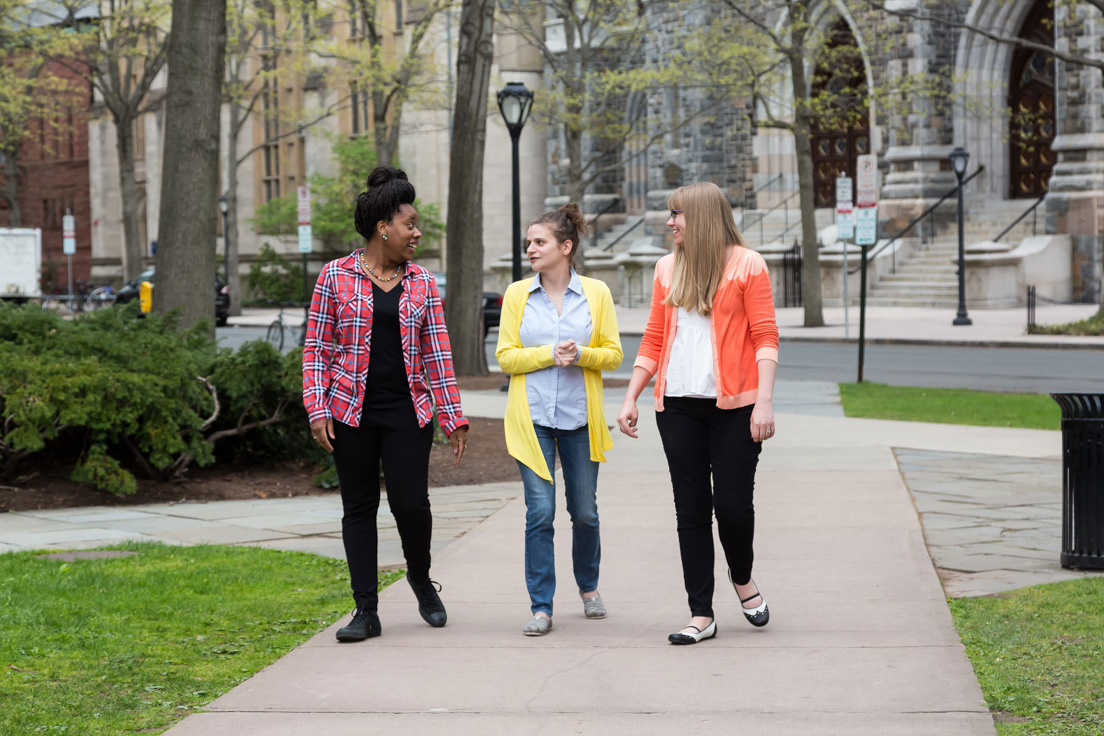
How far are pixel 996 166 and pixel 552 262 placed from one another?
111 ft

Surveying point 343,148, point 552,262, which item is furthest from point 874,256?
point 552,262

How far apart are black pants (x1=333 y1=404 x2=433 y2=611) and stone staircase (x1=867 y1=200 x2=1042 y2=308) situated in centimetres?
2833

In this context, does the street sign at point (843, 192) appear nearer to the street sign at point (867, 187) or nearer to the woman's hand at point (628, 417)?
the street sign at point (867, 187)

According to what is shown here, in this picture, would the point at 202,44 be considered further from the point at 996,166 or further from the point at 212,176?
the point at 996,166

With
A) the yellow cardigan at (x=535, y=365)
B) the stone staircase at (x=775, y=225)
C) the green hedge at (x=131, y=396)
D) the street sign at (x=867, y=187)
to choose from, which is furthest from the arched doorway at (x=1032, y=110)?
the yellow cardigan at (x=535, y=365)

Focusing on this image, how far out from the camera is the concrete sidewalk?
15.5 feet

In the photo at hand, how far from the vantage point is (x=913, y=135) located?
37312 mm

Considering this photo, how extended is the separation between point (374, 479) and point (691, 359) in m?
1.42

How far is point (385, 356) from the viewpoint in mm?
5902

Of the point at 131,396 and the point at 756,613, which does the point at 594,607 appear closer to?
the point at 756,613

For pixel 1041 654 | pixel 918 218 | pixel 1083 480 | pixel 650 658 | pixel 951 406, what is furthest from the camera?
pixel 918 218

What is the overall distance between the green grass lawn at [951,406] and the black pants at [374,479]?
9.02m

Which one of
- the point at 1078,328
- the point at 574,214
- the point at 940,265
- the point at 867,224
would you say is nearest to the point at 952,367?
the point at 867,224

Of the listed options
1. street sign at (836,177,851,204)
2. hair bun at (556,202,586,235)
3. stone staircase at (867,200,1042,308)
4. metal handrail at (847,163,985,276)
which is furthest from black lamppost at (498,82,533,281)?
metal handrail at (847,163,985,276)
